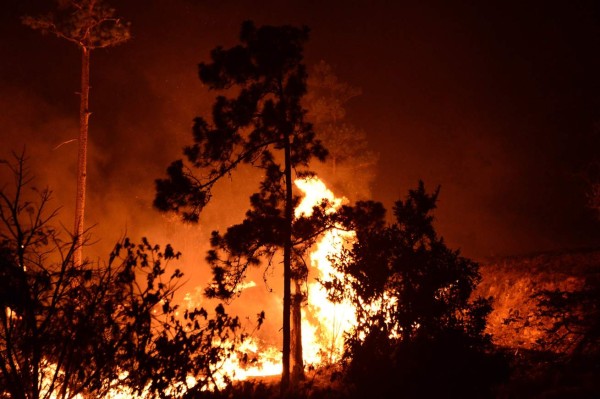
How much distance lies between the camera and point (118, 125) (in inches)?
1405

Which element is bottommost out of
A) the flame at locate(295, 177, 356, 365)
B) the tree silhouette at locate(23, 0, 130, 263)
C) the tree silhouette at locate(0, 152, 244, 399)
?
the tree silhouette at locate(0, 152, 244, 399)

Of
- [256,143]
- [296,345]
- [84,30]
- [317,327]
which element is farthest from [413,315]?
[84,30]

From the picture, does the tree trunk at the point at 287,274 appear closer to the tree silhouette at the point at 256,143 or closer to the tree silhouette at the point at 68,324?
the tree silhouette at the point at 256,143

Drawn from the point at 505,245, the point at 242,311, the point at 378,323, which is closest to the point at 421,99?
the point at 505,245

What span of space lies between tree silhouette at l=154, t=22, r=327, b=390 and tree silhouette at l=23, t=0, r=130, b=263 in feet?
25.7

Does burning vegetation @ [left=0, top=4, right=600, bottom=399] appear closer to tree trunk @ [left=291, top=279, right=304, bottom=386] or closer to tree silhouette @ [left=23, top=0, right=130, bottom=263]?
tree trunk @ [left=291, top=279, right=304, bottom=386]

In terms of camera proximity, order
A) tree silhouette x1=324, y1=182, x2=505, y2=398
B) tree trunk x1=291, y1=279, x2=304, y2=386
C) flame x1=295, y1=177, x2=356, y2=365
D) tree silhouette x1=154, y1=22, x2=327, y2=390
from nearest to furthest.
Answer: tree silhouette x1=324, y1=182, x2=505, y2=398, tree silhouette x1=154, y1=22, x2=327, y2=390, tree trunk x1=291, y1=279, x2=304, y2=386, flame x1=295, y1=177, x2=356, y2=365

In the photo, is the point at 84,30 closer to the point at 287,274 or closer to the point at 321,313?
the point at 287,274

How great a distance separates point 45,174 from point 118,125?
29.1 ft

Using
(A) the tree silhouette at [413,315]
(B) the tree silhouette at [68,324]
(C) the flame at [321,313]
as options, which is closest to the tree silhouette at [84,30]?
(C) the flame at [321,313]

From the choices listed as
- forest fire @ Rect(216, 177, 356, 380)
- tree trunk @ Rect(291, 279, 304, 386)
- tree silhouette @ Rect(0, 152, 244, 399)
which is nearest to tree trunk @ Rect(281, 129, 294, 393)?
tree trunk @ Rect(291, 279, 304, 386)

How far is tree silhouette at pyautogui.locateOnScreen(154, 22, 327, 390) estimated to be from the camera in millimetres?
11133

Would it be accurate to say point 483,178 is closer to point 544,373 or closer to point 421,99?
point 421,99

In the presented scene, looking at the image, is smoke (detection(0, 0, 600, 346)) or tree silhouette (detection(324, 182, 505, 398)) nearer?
tree silhouette (detection(324, 182, 505, 398))
